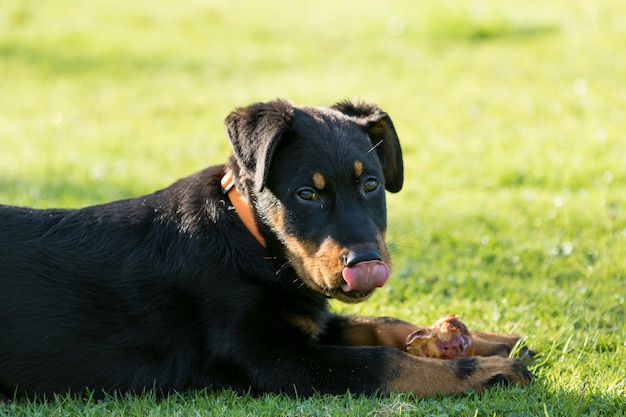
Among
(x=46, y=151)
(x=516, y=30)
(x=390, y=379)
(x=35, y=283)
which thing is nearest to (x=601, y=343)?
(x=390, y=379)

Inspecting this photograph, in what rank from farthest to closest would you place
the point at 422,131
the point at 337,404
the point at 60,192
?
the point at 422,131
the point at 60,192
the point at 337,404

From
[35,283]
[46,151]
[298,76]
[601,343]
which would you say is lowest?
[601,343]

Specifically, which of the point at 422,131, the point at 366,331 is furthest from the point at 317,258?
the point at 422,131

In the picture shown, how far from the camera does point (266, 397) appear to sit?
4.44m

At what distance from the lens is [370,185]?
15.8 ft

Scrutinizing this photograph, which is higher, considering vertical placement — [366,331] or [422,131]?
[422,131]

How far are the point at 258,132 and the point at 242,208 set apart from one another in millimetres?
434

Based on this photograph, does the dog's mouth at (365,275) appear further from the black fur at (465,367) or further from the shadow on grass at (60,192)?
the shadow on grass at (60,192)

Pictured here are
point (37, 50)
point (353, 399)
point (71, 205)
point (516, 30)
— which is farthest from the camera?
point (37, 50)

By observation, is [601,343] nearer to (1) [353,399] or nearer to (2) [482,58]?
(1) [353,399]

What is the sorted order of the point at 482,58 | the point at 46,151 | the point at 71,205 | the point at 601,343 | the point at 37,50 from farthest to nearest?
the point at 37,50, the point at 482,58, the point at 46,151, the point at 71,205, the point at 601,343

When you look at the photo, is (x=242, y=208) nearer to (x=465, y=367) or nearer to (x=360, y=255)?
(x=360, y=255)

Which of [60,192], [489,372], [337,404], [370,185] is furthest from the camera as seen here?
[60,192]

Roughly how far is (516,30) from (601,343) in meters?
12.0
